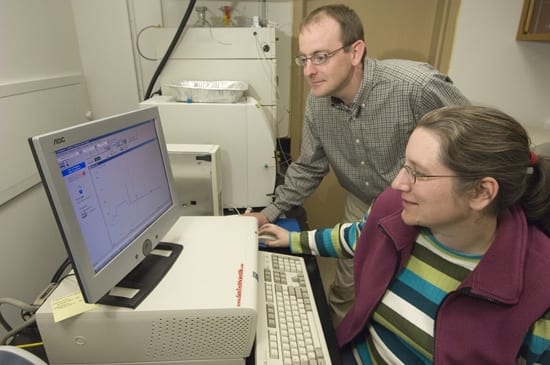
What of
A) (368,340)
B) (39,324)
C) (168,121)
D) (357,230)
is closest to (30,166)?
(168,121)

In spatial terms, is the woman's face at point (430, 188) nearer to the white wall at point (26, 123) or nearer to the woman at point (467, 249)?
the woman at point (467, 249)

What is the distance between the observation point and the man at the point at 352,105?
3.93 ft

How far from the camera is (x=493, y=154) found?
683 millimetres

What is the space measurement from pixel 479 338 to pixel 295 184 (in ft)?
2.83

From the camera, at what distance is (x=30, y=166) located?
1.27m

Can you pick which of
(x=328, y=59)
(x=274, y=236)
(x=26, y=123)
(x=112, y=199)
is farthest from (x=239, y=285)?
(x=26, y=123)

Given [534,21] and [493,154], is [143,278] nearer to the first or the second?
[493,154]

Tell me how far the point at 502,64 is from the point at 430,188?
5.83ft

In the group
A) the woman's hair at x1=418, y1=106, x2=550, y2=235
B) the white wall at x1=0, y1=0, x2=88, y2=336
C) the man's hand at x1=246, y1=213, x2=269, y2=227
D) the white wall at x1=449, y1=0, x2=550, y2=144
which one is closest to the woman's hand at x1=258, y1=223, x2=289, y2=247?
the man's hand at x1=246, y1=213, x2=269, y2=227

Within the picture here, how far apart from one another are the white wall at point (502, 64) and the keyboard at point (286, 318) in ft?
5.78

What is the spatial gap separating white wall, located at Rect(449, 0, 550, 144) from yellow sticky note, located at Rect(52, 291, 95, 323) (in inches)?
87.9

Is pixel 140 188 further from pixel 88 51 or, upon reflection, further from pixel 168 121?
pixel 88 51

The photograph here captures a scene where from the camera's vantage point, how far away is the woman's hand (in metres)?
1.15

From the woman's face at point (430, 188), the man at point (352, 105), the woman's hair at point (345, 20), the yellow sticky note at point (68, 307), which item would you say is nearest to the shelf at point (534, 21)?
the man at point (352, 105)
